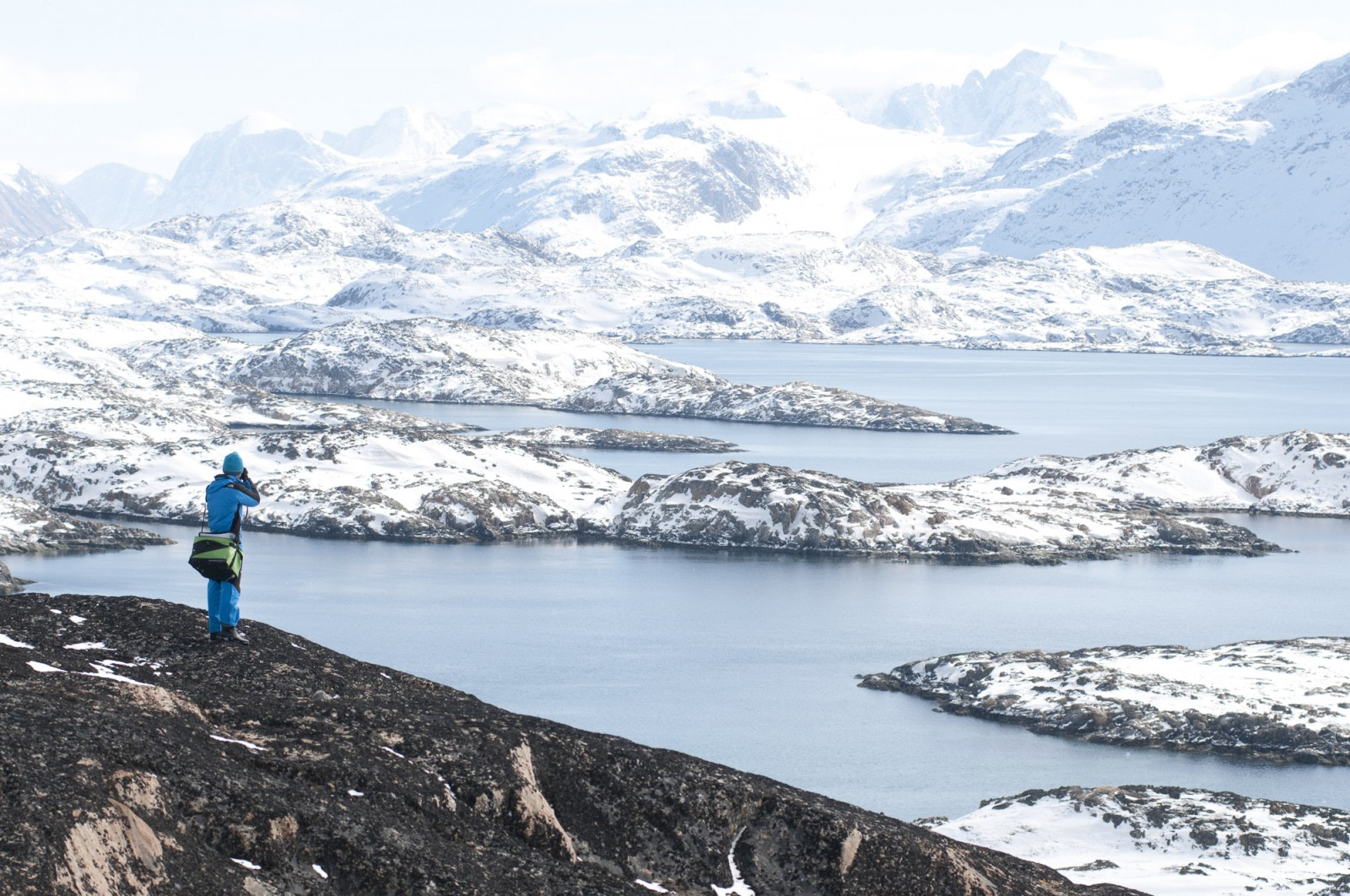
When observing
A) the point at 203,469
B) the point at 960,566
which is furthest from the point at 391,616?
the point at 203,469

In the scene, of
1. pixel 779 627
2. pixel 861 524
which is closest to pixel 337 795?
pixel 779 627

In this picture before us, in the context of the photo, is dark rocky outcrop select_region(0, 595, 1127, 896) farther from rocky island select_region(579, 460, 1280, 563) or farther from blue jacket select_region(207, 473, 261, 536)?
rocky island select_region(579, 460, 1280, 563)

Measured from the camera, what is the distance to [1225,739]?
201 ft

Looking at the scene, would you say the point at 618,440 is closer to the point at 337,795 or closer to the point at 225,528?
the point at 225,528

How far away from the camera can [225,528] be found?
854 inches

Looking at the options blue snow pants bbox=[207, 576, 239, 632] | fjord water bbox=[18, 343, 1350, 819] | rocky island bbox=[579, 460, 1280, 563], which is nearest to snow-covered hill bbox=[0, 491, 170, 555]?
fjord water bbox=[18, 343, 1350, 819]

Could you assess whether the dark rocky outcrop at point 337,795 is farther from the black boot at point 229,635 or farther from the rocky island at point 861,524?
the rocky island at point 861,524

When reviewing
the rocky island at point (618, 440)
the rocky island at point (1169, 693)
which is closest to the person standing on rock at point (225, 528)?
the rocky island at point (1169, 693)

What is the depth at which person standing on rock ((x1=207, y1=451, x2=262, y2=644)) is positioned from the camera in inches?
843

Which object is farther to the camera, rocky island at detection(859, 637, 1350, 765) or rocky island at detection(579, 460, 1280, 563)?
rocky island at detection(579, 460, 1280, 563)

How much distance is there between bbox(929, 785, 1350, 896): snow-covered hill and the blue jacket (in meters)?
21.5

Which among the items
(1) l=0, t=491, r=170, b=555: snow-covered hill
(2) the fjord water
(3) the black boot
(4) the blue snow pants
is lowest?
(2) the fjord water

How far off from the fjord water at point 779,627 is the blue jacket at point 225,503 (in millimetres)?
33929

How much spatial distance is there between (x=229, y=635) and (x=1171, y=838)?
1043 inches
